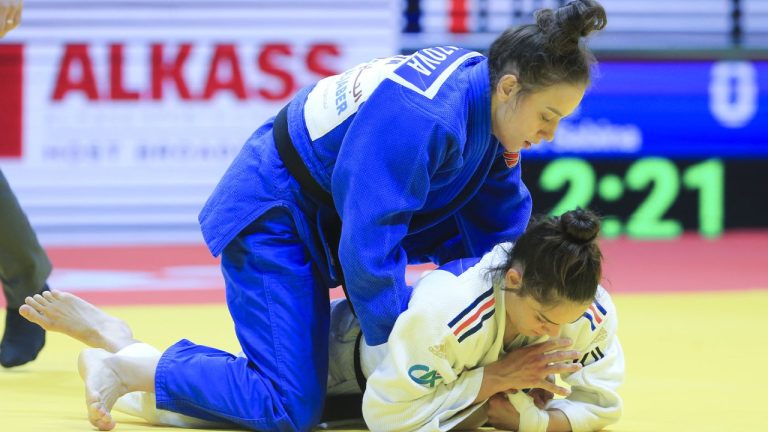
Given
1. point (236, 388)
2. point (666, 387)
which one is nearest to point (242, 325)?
point (236, 388)

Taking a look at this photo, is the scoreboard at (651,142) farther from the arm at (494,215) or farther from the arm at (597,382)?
the arm at (597,382)

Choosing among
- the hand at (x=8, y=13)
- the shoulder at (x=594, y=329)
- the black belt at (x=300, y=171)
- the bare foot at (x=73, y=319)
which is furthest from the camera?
the hand at (x=8, y=13)

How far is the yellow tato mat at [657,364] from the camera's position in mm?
2809

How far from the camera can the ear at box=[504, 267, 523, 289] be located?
8.05 feet

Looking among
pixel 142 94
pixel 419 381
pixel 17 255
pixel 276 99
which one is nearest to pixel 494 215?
pixel 419 381

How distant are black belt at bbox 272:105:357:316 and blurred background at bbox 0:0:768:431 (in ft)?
11.3

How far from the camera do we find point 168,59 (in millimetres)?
6746

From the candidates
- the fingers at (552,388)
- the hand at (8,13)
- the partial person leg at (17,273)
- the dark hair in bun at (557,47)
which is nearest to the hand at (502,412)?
the fingers at (552,388)

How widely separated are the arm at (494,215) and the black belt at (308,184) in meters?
0.35

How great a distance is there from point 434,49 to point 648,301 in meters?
2.49

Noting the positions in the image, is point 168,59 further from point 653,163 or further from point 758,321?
point 758,321

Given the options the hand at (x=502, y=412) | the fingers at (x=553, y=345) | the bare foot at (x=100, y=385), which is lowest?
the hand at (x=502, y=412)

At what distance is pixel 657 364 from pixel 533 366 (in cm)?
124

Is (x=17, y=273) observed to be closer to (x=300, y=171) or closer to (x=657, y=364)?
(x=300, y=171)
